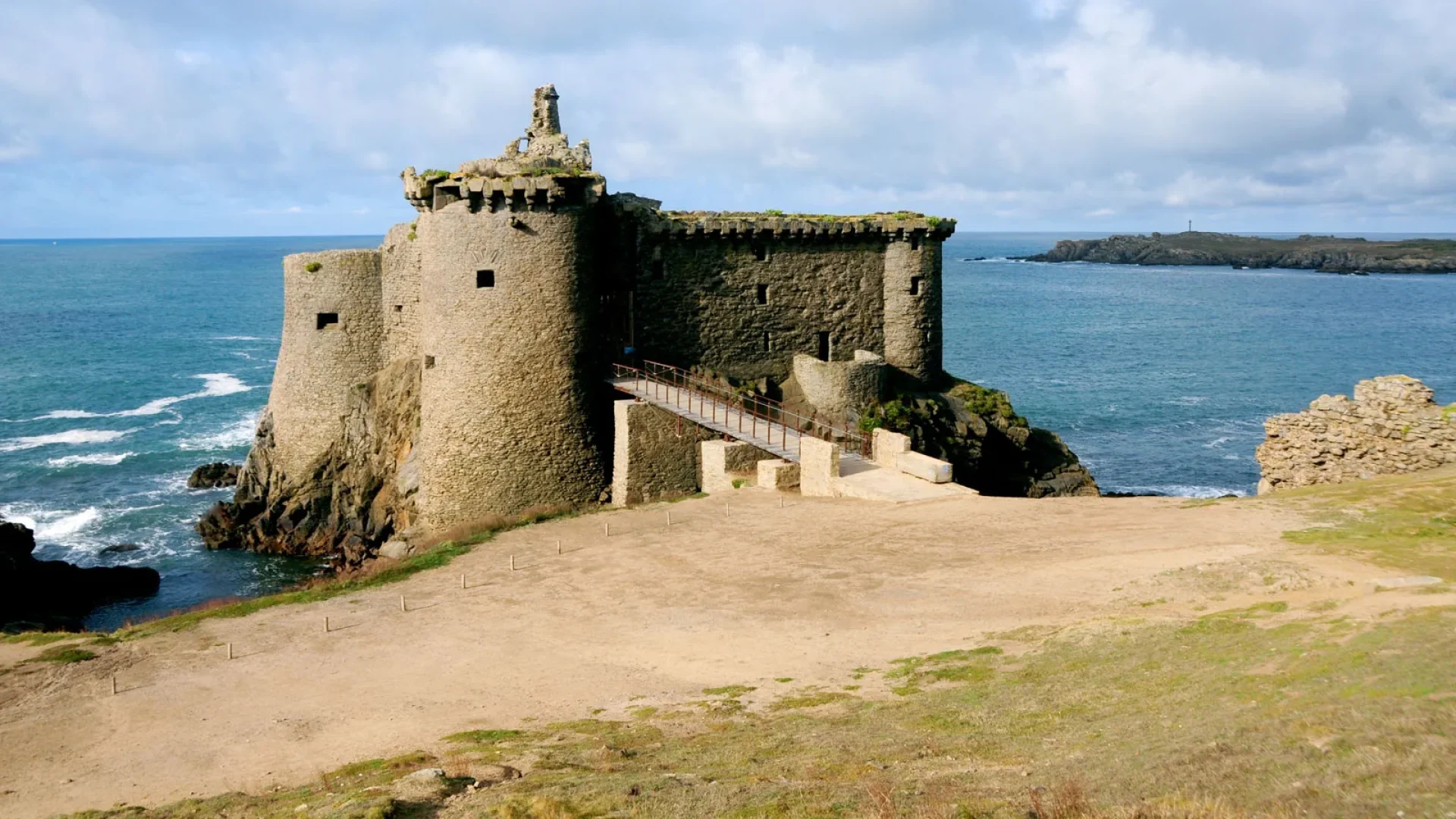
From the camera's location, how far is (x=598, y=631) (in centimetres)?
1895

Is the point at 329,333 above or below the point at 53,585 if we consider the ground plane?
above

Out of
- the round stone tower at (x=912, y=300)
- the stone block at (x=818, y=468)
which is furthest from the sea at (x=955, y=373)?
the stone block at (x=818, y=468)

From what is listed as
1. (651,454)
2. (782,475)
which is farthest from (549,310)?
(782,475)

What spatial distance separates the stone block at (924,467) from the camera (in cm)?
2594

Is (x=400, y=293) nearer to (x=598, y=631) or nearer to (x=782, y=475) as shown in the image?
(x=782, y=475)

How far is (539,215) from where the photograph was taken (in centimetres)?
2969

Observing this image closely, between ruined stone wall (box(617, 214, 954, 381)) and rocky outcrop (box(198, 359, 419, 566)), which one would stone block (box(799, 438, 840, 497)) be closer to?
ruined stone wall (box(617, 214, 954, 381))

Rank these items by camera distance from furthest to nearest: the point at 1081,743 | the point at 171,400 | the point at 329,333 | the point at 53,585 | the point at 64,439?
the point at 171,400 → the point at 64,439 → the point at 329,333 → the point at 53,585 → the point at 1081,743

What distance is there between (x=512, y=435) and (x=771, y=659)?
1489cm

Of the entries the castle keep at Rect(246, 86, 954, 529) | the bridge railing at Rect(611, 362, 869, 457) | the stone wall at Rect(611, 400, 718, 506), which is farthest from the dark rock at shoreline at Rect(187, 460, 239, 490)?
the stone wall at Rect(611, 400, 718, 506)

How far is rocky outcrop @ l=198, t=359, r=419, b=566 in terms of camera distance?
3434 cm

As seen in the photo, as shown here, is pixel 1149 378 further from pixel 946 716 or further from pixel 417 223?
pixel 946 716

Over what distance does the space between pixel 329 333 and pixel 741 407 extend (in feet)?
43.0

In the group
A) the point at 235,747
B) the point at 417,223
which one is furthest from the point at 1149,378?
the point at 235,747
